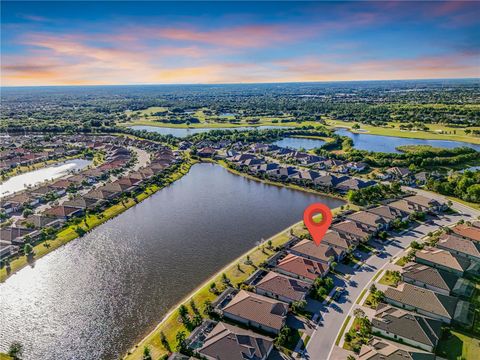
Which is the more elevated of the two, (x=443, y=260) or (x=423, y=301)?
(x=443, y=260)

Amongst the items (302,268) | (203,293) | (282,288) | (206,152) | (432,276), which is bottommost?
(203,293)

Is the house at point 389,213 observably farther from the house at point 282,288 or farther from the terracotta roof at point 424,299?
the house at point 282,288

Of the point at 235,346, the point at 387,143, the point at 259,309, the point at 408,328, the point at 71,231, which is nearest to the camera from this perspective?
the point at 235,346

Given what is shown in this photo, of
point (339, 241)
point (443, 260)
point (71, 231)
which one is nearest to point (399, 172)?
point (443, 260)

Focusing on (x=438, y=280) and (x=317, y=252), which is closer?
(x=438, y=280)

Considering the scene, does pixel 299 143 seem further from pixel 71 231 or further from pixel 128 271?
pixel 128 271

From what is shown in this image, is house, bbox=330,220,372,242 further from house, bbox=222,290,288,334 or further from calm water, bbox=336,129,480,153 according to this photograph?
calm water, bbox=336,129,480,153

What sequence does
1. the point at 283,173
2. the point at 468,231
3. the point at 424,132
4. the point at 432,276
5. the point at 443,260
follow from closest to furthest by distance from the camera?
the point at 432,276, the point at 443,260, the point at 468,231, the point at 283,173, the point at 424,132

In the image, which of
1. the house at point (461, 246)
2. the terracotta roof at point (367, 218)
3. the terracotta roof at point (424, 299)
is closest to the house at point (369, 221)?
the terracotta roof at point (367, 218)
